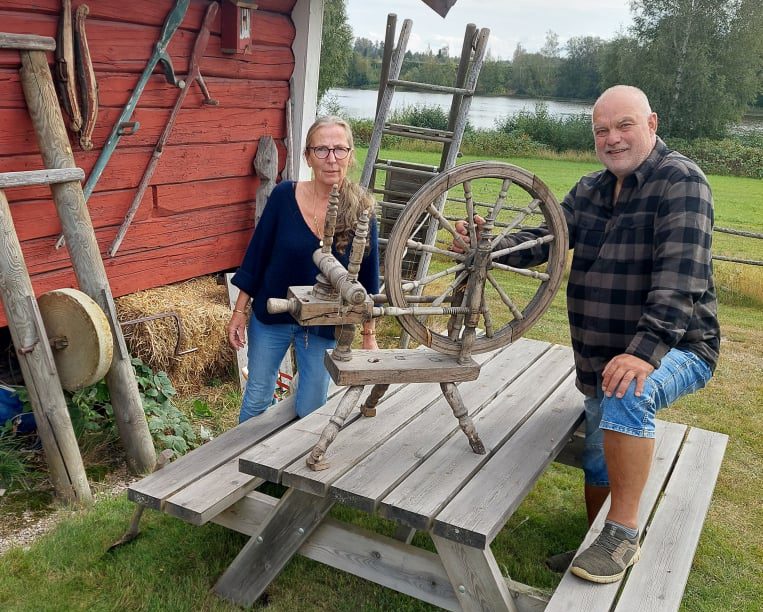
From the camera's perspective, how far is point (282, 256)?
3227 mm

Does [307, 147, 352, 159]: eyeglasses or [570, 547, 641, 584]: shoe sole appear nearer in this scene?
[570, 547, 641, 584]: shoe sole

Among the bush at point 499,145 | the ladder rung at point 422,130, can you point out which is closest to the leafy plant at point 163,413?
the ladder rung at point 422,130

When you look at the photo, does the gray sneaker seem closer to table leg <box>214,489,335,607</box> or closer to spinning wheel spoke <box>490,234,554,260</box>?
table leg <box>214,489,335,607</box>

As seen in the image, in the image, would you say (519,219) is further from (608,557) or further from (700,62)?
(700,62)

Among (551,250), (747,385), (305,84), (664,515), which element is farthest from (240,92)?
(747,385)

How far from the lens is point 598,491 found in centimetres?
327

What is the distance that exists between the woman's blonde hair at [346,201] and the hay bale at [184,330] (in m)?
1.92

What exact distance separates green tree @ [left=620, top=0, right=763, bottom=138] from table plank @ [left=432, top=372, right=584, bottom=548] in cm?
3708

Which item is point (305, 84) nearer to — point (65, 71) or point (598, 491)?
point (65, 71)

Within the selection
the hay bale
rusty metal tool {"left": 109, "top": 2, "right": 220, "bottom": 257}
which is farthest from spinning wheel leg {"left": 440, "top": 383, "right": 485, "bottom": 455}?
rusty metal tool {"left": 109, "top": 2, "right": 220, "bottom": 257}

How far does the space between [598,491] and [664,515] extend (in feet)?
1.79

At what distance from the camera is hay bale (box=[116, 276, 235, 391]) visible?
14.9 ft

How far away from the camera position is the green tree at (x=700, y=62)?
3625 centimetres

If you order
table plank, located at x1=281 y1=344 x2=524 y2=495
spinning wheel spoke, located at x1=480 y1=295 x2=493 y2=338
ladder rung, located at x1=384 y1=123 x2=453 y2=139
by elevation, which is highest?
ladder rung, located at x1=384 y1=123 x2=453 y2=139
